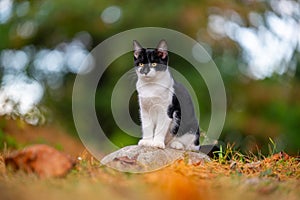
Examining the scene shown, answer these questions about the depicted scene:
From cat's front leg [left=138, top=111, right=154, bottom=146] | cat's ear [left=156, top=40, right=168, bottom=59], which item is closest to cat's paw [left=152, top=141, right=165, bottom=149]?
cat's front leg [left=138, top=111, right=154, bottom=146]

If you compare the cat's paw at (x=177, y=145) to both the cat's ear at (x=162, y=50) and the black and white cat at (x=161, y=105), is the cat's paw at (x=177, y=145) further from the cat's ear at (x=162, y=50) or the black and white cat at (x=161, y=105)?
the cat's ear at (x=162, y=50)

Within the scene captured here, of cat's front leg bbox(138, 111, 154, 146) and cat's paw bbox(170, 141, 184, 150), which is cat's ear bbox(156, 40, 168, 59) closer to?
cat's front leg bbox(138, 111, 154, 146)

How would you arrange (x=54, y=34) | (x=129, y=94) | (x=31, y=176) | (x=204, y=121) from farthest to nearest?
(x=54, y=34)
(x=204, y=121)
(x=129, y=94)
(x=31, y=176)

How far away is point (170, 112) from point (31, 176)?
50.8 inches

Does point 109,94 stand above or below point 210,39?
below

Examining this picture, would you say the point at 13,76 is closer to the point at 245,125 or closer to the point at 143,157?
the point at 245,125

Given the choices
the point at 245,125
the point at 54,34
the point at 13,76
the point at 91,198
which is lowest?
the point at 245,125

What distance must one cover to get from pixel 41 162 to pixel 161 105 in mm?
1129

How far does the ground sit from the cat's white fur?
18.8 inches

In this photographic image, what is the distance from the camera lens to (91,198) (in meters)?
1.79

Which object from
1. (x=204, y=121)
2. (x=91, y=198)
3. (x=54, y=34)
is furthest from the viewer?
(x=54, y=34)

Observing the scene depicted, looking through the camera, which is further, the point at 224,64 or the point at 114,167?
the point at 224,64

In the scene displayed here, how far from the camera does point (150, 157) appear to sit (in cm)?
309

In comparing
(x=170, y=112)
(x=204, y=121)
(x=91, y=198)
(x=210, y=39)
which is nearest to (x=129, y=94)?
(x=204, y=121)
